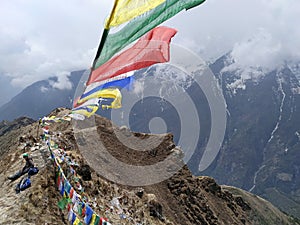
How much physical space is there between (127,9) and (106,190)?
1000 inches

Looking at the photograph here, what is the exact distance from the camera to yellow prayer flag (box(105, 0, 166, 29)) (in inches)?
347

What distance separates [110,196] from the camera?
32.4 meters

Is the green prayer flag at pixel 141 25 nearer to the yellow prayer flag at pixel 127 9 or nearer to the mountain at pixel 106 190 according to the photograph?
the yellow prayer flag at pixel 127 9

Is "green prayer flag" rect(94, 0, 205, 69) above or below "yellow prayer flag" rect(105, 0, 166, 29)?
below

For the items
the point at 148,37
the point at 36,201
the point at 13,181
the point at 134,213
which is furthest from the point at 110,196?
the point at 148,37

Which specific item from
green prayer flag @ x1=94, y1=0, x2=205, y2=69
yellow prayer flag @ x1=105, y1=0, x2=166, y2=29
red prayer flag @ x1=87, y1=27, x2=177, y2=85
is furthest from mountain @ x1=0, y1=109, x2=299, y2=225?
yellow prayer flag @ x1=105, y1=0, x2=166, y2=29

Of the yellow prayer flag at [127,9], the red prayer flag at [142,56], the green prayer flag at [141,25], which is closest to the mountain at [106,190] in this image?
the red prayer flag at [142,56]

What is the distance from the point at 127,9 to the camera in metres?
9.38

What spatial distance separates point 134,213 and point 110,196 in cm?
308

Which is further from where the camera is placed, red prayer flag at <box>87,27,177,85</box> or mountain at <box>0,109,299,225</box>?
mountain at <box>0,109,299,225</box>

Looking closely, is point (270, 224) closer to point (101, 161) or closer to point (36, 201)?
point (101, 161)

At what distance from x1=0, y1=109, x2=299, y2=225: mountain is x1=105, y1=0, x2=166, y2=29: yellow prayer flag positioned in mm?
12492

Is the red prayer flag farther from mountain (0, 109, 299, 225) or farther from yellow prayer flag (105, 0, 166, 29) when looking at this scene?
mountain (0, 109, 299, 225)

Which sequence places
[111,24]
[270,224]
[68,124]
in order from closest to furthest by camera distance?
[111,24]
[68,124]
[270,224]
